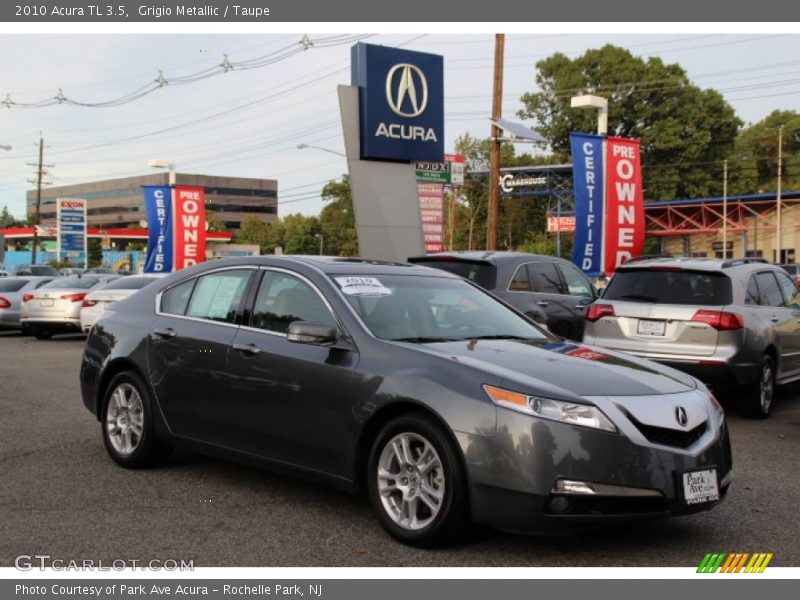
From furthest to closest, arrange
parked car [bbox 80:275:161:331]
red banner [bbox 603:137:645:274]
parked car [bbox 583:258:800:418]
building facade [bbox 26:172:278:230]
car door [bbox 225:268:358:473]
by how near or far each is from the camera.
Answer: building facade [bbox 26:172:278:230] → parked car [bbox 80:275:161:331] → red banner [bbox 603:137:645:274] → parked car [bbox 583:258:800:418] → car door [bbox 225:268:358:473]

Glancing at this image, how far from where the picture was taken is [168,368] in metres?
6.57

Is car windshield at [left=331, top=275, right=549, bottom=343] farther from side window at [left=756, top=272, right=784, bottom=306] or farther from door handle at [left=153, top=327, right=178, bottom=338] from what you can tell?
side window at [left=756, top=272, right=784, bottom=306]

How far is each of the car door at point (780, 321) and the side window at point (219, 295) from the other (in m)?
6.06

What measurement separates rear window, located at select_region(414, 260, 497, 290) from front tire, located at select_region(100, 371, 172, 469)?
5.33 meters

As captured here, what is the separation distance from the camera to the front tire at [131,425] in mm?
6742

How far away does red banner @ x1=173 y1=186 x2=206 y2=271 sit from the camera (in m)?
30.4

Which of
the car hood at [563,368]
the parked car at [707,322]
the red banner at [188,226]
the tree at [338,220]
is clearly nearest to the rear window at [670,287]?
the parked car at [707,322]

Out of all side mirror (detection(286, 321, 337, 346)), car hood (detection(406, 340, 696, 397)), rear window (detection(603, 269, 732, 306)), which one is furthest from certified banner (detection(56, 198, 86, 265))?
car hood (detection(406, 340, 696, 397))

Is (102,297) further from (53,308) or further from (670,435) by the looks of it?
(670,435)

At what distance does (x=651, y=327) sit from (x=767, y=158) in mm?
69295

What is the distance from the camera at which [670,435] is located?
4.88 metres

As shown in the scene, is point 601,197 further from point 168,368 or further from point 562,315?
point 168,368
